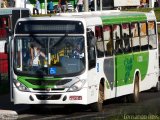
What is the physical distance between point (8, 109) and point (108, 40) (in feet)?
11.0

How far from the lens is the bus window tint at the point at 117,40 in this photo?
2567 cm

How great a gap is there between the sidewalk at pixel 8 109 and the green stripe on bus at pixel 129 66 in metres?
2.86

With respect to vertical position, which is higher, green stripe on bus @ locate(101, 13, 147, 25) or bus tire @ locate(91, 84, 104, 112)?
green stripe on bus @ locate(101, 13, 147, 25)

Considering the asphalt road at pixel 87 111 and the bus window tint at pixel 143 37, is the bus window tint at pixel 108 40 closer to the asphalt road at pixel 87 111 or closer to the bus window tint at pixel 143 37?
the asphalt road at pixel 87 111

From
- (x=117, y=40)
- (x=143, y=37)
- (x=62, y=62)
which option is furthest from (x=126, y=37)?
(x=62, y=62)

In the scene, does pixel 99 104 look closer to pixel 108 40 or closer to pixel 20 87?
pixel 108 40

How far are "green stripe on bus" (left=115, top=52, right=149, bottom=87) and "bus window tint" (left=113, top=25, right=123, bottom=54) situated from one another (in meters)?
0.20

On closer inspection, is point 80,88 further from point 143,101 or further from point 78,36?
point 143,101

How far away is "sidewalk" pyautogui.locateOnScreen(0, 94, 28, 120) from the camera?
20.5m

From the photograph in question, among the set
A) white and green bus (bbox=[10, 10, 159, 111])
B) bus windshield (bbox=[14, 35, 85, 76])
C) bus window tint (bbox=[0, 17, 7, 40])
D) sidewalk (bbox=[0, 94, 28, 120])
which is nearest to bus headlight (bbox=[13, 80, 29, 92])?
white and green bus (bbox=[10, 10, 159, 111])

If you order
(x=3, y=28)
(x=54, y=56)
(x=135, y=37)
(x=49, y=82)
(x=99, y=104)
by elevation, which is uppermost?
(x=54, y=56)

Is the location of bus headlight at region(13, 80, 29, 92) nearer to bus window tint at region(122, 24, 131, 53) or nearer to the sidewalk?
the sidewalk

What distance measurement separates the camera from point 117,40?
25875 mm

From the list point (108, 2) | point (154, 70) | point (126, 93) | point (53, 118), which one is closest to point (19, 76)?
point (53, 118)
